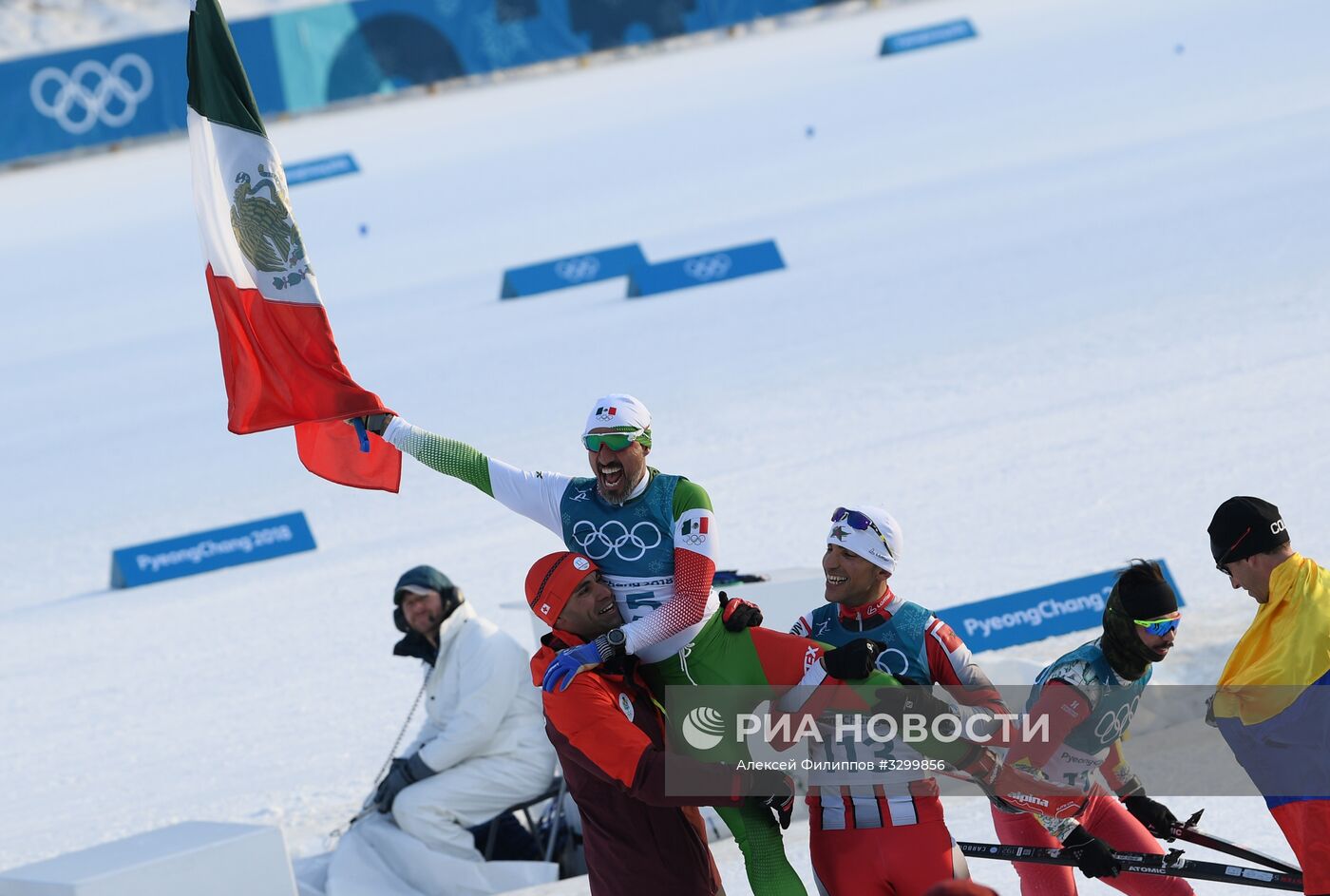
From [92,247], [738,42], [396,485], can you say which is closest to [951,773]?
[396,485]

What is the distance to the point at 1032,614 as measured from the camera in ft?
28.1

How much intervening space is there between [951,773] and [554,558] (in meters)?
1.18

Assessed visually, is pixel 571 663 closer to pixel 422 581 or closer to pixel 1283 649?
pixel 1283 649

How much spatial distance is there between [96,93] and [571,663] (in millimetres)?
33959

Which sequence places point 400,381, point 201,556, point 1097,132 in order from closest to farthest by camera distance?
point 201,556 < point 400,381 < point 1097,132

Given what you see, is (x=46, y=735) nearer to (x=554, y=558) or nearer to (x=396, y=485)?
(x=396, y=485)

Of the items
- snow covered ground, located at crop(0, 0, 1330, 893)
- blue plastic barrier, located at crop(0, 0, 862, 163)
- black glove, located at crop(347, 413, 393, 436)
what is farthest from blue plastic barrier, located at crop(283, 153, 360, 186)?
black glove, located at crop(347, 413, 393, 436)

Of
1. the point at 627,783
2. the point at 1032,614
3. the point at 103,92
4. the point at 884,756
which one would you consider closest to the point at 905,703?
the point at 884,756

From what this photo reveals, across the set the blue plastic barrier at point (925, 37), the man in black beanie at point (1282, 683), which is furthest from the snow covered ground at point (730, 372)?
the blue plastic barrier at point (925, 37)

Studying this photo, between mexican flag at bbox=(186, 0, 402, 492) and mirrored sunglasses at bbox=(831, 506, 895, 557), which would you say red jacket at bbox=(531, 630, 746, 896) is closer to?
mirrored sunglasses at bbox=(831, 506, 895, 557)

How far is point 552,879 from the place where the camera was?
693cm

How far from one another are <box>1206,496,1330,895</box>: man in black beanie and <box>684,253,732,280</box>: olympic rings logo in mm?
13931

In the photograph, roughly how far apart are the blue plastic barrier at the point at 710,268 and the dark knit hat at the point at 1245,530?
45.4 ft

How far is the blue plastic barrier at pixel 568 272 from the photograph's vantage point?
1897cm
